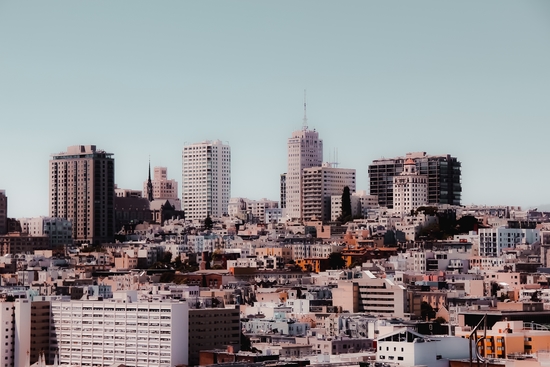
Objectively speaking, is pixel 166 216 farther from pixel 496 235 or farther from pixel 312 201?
pixel 496 235

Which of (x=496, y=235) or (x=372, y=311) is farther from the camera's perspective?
(x=496, y=235)

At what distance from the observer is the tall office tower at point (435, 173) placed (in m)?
99.3

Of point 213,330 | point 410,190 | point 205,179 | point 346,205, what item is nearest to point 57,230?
point 346,205

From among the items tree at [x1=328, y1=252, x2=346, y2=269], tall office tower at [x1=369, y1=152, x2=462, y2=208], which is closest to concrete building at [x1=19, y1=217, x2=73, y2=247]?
tall office tower at [x1=369, y1=152, x2=462, y2=208]

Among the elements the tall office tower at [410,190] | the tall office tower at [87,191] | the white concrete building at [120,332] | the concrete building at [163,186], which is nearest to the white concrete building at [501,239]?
the tall office tower at [410,190]

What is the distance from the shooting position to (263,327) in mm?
56438

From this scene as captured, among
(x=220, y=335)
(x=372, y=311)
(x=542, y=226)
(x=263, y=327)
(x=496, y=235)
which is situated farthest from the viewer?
(x=542, y=226)

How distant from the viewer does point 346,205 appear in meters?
99.1

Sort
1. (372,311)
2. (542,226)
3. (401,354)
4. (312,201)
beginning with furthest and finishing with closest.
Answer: (312,201), (542,226), (372,311), (401,354)

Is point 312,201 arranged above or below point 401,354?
above

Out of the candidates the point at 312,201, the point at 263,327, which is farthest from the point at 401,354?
the point at 312,201

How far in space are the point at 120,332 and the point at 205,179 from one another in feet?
222

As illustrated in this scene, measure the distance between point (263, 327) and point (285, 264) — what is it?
25.2 meters

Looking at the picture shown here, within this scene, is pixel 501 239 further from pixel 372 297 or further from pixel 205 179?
pixel 205 179
